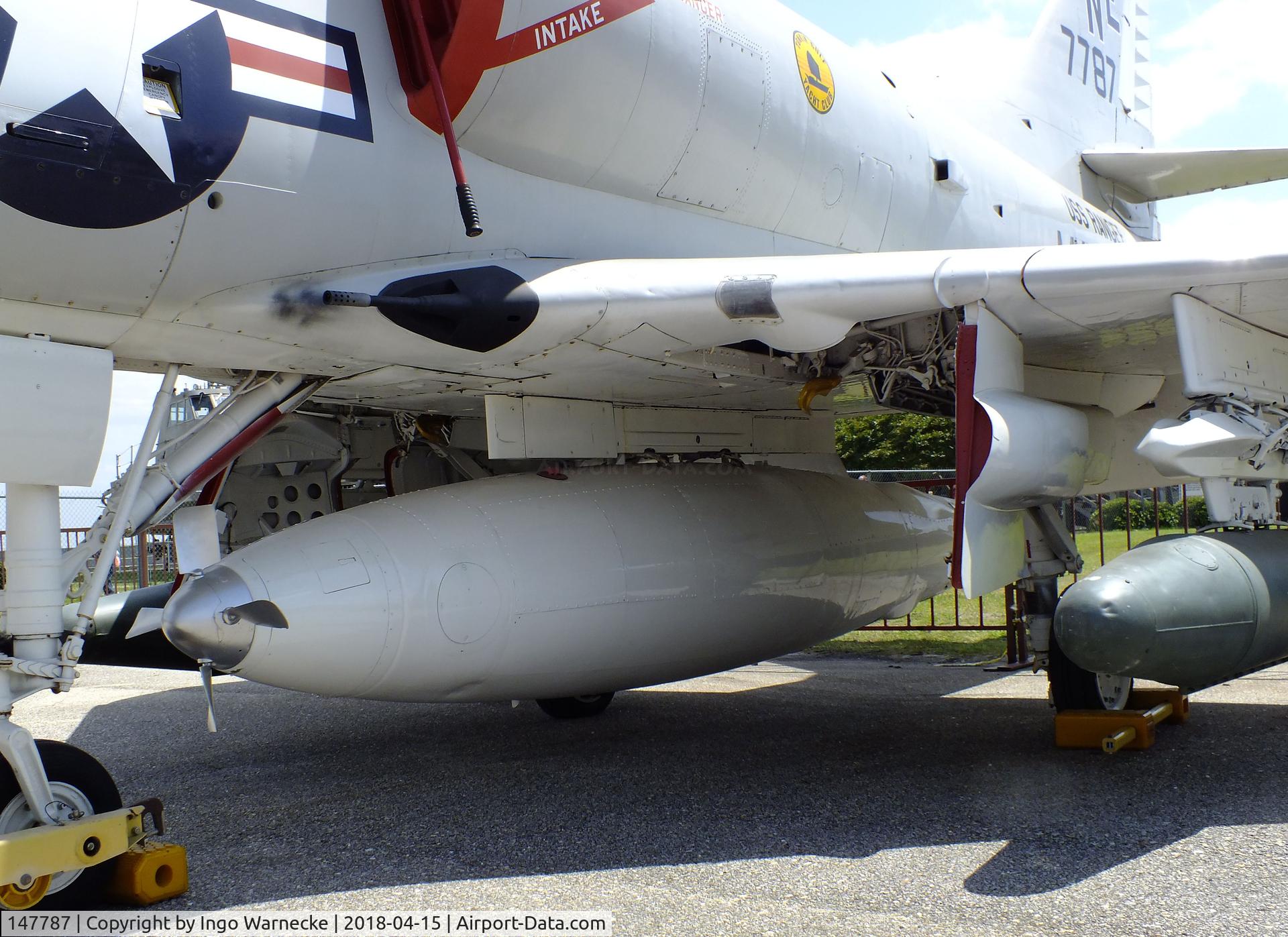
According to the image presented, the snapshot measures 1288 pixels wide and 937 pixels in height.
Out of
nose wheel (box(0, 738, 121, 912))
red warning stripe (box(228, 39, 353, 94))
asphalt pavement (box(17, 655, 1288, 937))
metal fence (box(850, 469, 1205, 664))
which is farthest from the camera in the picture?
metal fence (box(850, 469, 1205, 664))

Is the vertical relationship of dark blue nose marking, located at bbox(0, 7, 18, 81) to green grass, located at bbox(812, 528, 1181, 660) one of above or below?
above

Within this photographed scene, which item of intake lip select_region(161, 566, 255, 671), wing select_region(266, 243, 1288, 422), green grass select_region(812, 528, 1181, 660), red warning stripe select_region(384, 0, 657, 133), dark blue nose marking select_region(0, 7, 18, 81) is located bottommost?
green grass select_region(812, 528, 1181, 660)

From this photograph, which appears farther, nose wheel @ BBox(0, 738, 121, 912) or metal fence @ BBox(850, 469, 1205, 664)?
metal fence @ BBox(850, 469, 1205, 664)

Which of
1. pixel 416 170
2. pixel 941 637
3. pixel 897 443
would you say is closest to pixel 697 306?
pixel 416 170

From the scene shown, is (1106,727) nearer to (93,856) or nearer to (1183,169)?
(93,856)

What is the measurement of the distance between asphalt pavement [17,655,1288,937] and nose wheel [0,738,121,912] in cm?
32

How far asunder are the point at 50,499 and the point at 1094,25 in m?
10.8

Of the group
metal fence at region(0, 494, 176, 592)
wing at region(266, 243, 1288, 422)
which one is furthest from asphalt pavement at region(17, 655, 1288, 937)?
metal fence at region(0, 494, 176, 592)

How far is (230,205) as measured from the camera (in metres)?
3.81

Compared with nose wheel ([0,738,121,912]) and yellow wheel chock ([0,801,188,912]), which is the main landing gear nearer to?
yellow wheel chock ([0,801,188,912])

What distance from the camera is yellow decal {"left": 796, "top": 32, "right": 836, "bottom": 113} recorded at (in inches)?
229

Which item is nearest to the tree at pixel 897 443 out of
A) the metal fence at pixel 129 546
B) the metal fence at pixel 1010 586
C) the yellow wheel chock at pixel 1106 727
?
the metal fence at pixel 1010 586

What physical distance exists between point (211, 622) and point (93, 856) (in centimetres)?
90

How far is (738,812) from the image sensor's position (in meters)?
4.54
